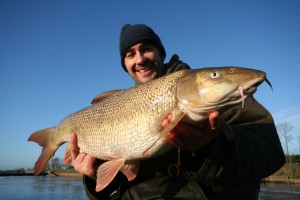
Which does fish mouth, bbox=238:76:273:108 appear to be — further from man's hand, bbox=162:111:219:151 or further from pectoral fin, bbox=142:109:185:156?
pectoral fin, bbox=142:109:185:156

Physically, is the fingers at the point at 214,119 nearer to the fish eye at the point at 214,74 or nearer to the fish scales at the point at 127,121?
the fish eye at the point at 214,74

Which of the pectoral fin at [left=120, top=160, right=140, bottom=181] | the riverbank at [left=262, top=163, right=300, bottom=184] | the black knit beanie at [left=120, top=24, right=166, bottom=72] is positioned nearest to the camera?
the pectoral fin at [left=120, top=160, right=140, bottom=181]

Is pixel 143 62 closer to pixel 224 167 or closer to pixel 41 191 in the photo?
pixel 224 167

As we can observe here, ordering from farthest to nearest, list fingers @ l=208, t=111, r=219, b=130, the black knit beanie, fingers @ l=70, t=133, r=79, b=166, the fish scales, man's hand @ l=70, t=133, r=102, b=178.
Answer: the black knit beanie → fingers @ l=70, t=133, r=79, b=166 → man's hand @ l=70, t=133, r=102, b=178 → the fish scales → fingers @ l=208, t=111, r=219, b=130

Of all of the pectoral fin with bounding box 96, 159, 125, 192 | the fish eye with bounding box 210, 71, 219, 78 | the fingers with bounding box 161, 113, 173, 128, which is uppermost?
the fish eye with bounding box 210, 71, 219, 78

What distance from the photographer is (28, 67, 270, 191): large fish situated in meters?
2.69

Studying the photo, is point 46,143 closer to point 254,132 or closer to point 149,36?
point 149,36

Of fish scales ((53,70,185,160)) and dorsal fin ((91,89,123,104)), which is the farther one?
dorsal fin ((91,89,123,104))

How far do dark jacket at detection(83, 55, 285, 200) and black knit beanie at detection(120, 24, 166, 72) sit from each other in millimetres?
2522

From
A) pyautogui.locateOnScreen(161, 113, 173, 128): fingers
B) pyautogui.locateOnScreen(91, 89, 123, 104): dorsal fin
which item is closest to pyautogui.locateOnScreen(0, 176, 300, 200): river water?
pyautogui.locateOnScreen(91, 89, 123, 104): dorsal fin

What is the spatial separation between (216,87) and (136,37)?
309 cm

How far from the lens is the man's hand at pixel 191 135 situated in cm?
283

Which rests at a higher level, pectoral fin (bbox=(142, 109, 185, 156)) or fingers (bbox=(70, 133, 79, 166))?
pectoral fin (bbox=(142, 109, 185, 156))

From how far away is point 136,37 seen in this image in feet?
18.0
